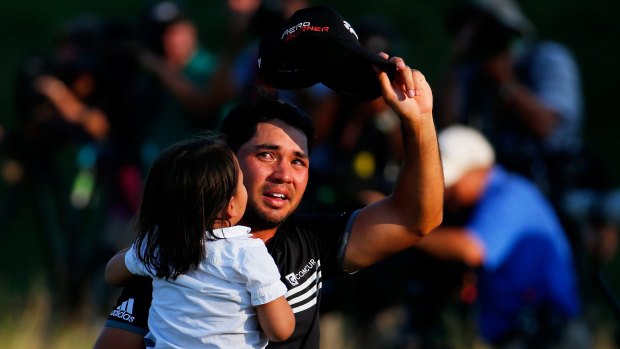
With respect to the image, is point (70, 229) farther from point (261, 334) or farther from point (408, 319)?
point (261, 334)

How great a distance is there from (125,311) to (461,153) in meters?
2.52

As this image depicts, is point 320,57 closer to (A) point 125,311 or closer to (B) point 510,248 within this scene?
(A) point 125,311

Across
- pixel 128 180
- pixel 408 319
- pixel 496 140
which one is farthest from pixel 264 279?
pixel 128 180

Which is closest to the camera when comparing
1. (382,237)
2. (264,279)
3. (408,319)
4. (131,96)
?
(264,279)

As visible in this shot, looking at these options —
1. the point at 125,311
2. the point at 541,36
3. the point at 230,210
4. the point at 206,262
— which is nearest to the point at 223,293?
the point at 206,262

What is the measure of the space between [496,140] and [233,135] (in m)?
2.88

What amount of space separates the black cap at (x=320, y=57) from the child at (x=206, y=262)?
0.31m

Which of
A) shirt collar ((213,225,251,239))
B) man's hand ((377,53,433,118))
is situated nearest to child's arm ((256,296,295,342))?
shirt collar ((213,225,251,239))

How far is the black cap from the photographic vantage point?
143 inches

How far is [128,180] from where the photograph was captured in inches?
304

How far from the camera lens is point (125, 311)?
3916 mm

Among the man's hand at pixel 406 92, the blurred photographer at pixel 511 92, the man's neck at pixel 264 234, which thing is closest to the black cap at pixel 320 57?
the man's hand at pixel 406 92

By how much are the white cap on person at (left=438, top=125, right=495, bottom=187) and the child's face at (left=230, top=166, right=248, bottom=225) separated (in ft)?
8.16

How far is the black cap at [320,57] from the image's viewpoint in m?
3.62
